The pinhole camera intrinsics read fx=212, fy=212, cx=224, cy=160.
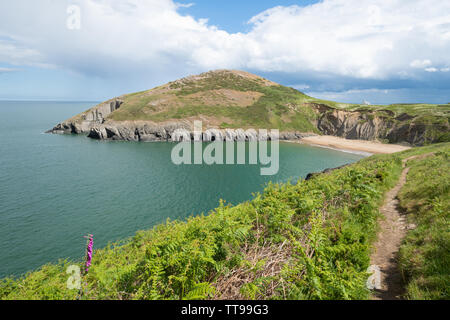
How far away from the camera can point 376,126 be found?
94.8 m

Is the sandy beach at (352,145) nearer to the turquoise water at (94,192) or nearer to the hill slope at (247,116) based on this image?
the hill slope at (247,116)

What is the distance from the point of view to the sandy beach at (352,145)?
81.8 metres

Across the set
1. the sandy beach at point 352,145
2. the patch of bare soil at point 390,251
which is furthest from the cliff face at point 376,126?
the patch of bare soil at point 390,251

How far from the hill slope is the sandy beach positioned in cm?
472

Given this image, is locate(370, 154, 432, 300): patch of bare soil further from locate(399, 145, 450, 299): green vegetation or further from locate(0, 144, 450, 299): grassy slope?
locate(0, 144, 450, 299): grassy slope

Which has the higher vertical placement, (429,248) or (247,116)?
(247,116)

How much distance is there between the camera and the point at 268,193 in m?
13.6

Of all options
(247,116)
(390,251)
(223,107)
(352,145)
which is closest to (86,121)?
(223,107)

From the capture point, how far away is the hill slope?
287 ft

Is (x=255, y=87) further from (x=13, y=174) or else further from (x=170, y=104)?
(x=13, y=174)

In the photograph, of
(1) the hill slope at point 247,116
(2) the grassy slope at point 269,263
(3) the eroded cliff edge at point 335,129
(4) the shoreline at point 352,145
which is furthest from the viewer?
(1) the hill slope at point 247,116

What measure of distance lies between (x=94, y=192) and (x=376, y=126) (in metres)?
109

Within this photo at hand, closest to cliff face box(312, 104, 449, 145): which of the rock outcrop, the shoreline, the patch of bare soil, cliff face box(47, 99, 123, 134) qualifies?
the shoreline

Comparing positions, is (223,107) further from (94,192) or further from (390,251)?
(390,251)
